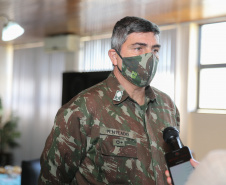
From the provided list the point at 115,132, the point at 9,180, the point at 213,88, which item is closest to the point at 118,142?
the point at 115,132

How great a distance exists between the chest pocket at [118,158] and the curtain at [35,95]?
6.50 m

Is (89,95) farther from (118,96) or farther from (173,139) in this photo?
(173,139)

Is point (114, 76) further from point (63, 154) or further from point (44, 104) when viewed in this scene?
point (44, 104)

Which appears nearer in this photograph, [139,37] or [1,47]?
[139,37]

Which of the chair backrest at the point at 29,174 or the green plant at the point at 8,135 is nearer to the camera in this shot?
the chair backrest at the point at 29,174

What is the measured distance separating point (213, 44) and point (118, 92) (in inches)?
183

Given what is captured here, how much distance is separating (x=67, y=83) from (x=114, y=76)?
2.95 meters

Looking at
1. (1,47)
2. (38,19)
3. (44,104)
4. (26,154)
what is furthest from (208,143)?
(1,47)

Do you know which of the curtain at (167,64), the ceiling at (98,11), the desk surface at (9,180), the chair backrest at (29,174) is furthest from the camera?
the curtain at (167,64)

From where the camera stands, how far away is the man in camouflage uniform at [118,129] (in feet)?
4.96

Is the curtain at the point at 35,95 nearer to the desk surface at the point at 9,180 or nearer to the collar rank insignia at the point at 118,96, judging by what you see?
the desk surface at the point at 9,180

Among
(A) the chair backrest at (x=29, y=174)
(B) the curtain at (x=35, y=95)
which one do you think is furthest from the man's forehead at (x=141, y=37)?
(B) the curtain at (x=35, y=95)

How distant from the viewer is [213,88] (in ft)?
19.2

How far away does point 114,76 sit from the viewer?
5.63 ft
